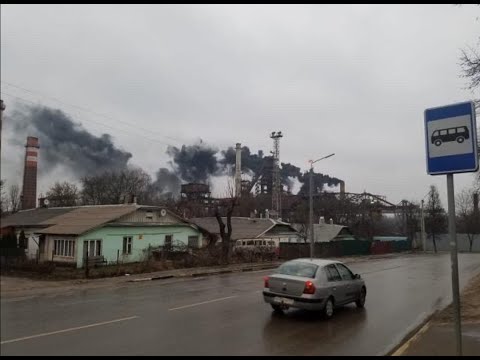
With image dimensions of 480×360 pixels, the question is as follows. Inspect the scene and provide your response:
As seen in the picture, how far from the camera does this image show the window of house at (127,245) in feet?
114

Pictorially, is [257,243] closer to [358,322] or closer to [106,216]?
[106,216]

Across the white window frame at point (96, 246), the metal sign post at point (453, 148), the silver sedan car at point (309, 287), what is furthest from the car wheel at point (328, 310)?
the white window frame at point (96, 246)

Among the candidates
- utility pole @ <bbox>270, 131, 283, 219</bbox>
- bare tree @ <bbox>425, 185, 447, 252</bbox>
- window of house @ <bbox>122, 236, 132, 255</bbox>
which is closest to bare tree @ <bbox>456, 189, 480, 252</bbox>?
bare tree @ <bbox>425, 185, 447, 252</bbox>

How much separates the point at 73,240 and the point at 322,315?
19.0m

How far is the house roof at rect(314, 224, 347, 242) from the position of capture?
61.6 m

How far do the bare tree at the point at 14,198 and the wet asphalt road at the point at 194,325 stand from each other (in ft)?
3.29

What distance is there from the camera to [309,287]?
11.9m

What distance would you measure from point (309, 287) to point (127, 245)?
25391 mm

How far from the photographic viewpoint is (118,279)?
23.9 m

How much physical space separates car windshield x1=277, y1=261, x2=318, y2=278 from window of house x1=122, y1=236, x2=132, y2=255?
933 inches

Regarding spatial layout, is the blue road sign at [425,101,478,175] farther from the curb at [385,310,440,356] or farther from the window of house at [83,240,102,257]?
the window of house at [83,240,102,257]

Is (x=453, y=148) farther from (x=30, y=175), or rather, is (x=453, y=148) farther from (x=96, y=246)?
(x=96, y=246)

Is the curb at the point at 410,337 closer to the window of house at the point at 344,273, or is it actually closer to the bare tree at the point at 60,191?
the window of house at the point at 344,273

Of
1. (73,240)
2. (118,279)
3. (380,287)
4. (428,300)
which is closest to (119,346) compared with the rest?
(428,300)
